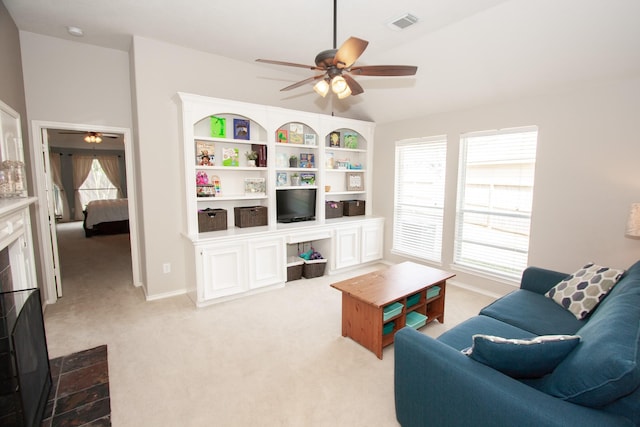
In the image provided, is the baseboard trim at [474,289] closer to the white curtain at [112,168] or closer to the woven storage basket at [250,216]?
the woven storage basket at [250,216]

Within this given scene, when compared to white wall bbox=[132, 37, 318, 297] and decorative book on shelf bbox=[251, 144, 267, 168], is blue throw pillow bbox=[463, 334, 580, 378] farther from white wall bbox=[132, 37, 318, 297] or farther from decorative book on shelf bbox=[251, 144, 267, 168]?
decorative book on shelf bbox=[251, 144, 267, 168]

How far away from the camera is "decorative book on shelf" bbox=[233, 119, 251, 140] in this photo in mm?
3912

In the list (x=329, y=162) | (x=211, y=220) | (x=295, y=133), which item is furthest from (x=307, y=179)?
(x=211, y=220)

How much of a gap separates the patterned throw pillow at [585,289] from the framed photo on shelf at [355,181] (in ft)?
10.1

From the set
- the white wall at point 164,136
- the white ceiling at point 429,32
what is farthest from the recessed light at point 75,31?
the white wall at point 164,136

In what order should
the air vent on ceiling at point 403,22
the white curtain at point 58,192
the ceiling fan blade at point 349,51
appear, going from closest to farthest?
the ceiling fan blade at point 349,51
the air vent on ceiling at point 403,22
the white curtain at point 58,192

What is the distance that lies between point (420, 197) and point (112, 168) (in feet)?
32.2

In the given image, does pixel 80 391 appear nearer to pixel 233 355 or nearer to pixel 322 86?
pixel 233 355

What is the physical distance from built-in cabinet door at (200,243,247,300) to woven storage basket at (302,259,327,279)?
38.7 inches

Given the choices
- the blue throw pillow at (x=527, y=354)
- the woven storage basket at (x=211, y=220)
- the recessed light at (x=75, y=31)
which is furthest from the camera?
the woven storage basket at (x=211, y=220)

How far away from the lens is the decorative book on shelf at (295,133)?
439 cm

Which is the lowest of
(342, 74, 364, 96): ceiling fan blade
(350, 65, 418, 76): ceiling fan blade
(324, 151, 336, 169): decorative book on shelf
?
(324, 151, 336, 169): decorative book on shelf

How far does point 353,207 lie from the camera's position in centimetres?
515

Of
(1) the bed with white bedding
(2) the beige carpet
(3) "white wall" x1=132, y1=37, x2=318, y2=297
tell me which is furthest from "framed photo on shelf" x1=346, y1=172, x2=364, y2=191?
(1) the bed with white bedding
